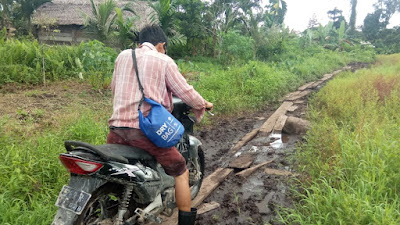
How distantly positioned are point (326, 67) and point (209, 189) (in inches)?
545

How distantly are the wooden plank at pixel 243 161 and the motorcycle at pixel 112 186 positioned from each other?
71.2 inches

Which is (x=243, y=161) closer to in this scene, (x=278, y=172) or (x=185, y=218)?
(x=278, y=172)

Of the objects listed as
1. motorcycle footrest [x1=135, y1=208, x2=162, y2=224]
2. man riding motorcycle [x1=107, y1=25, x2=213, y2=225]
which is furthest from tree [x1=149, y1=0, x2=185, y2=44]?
motorcycle footrest [x1=135, y1=208, x2=162, y2=224]

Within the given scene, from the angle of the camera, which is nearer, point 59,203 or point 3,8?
point 59,203

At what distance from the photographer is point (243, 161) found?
4.67 meters

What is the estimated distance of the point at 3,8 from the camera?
677 inches

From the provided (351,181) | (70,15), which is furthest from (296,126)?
(70,15)

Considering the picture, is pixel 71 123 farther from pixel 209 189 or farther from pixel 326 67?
pixel 326 67

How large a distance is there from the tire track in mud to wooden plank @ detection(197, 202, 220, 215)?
41mm

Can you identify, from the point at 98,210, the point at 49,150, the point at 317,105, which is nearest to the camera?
the point at 98,210

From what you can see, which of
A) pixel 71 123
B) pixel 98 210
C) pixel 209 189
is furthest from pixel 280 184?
pixel 71 123

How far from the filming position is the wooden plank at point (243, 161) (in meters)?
4.48

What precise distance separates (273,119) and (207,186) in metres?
3.53

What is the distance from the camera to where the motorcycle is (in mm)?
1964
